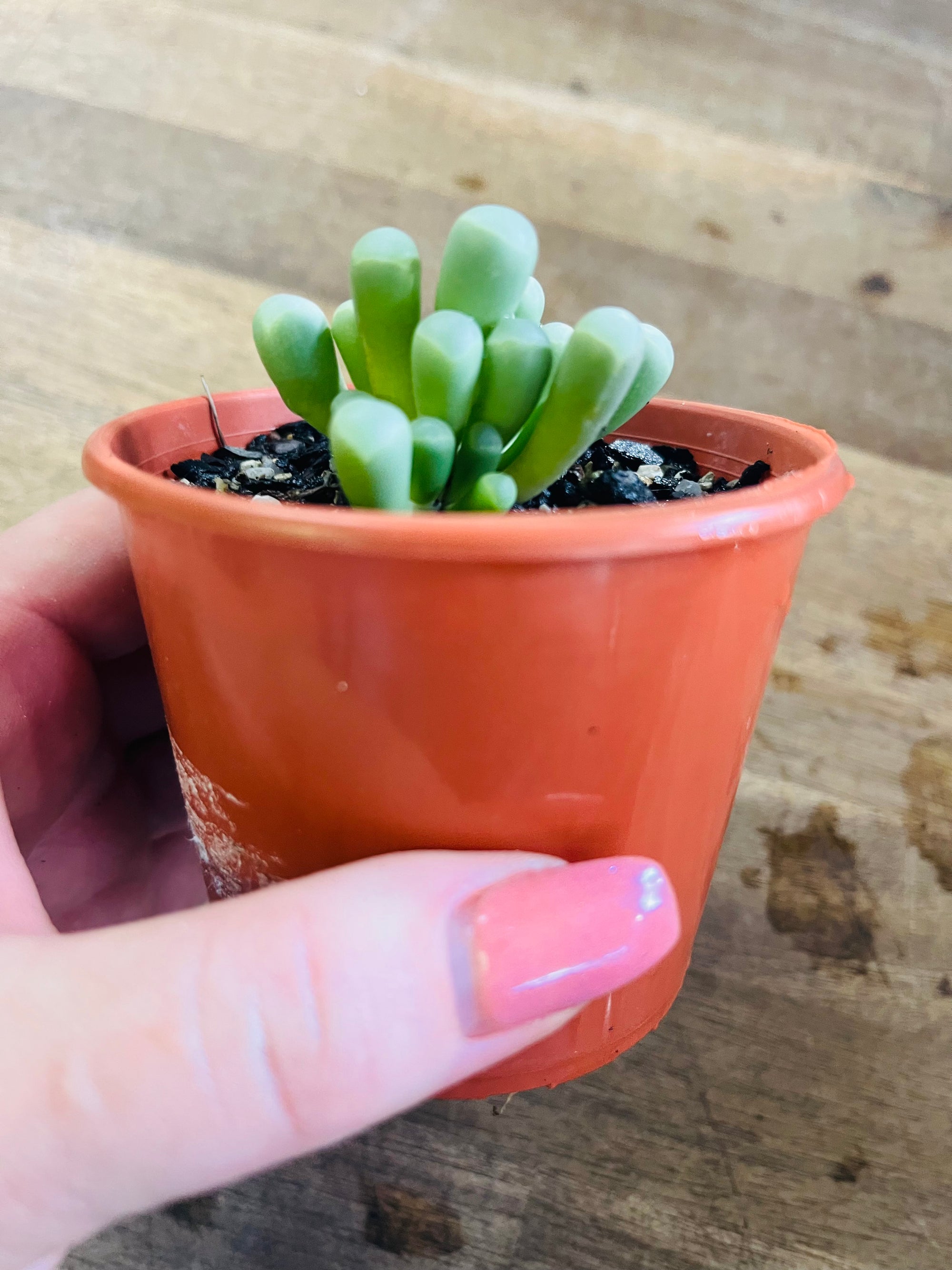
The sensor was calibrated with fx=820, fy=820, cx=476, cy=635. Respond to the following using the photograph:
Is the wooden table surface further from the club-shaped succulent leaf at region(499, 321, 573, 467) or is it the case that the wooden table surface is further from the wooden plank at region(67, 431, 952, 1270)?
the club-shaped succulent leaf at region(499, 321, 573, 467)

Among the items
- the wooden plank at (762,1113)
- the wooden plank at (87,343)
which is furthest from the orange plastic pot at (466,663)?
the wooden plank at (87,343)

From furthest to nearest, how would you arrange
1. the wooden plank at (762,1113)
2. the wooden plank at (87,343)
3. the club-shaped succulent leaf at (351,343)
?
the wooden plank at (87,343), the wooden plank at (762,1113), the club-shaped succulent leaf at (351,343)

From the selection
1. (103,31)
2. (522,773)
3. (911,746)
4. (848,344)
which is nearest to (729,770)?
(522,773)

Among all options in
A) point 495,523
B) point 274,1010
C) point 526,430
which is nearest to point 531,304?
point 526,430

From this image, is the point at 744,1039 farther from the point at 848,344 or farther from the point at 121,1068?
the point at 848,344

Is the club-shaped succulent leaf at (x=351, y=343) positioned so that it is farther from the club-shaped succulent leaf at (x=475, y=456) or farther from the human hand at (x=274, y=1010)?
the human hand at (x=274, y=1010)

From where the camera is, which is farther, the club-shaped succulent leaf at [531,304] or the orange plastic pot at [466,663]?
the club-shaped succulent leaf at [531,304]
